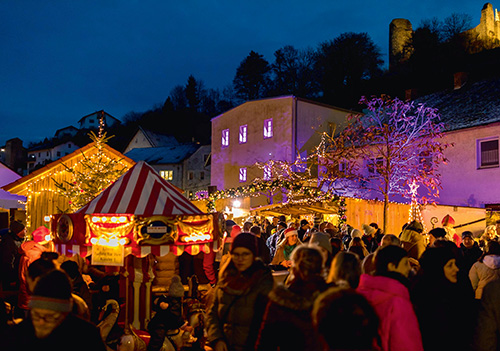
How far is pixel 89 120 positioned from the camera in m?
90.6

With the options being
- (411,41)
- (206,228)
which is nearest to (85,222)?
(206,228)

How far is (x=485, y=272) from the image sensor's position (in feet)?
21.3

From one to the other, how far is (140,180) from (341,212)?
10960 millimetres

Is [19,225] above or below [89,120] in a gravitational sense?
below

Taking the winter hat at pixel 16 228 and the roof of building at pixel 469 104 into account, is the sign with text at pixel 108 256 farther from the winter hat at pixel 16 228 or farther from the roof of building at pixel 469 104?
the roof of building at pixel 469 104

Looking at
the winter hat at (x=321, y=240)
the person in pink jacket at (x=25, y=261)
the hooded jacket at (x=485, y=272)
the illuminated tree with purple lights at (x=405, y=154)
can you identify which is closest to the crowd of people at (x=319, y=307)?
the hooded jacket at (x=485, y=272)

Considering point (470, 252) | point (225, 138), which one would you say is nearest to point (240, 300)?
point (470, 252)

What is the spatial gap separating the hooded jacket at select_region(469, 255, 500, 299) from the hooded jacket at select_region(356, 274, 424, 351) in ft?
10.4

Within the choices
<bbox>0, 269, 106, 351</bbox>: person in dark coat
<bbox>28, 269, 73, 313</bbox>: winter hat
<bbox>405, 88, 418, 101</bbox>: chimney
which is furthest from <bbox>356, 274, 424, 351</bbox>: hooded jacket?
<bbox>405, 88, 418, 101</bbox>: chimney

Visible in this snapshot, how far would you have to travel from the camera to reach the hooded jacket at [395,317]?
11.8ft

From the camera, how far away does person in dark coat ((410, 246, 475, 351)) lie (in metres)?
4.03

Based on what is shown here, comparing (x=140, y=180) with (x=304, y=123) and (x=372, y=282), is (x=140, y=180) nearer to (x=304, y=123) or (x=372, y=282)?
(x=372, y=282)

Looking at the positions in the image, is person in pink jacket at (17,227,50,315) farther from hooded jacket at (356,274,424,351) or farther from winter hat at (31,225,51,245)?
hooded jacket at (356,274,424,351)

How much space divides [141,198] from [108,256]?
112 centimetres
